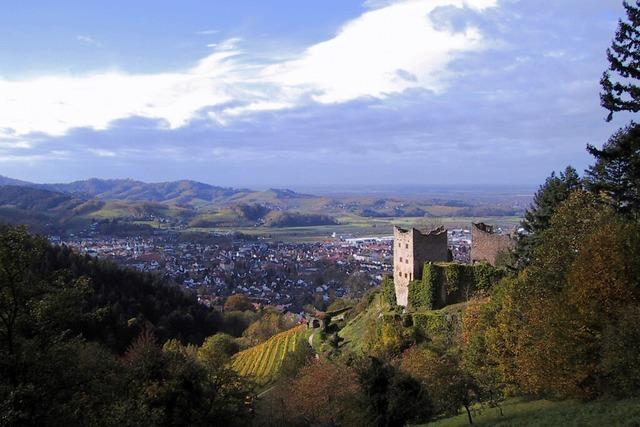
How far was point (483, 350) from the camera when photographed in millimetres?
22141

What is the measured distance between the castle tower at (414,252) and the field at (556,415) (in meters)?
13.1

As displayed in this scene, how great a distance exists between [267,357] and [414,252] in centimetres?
1560

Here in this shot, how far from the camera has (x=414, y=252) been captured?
32.8 m

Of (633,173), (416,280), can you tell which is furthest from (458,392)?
(416,280)

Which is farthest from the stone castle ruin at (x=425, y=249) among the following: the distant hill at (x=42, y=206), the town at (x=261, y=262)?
the distant hill at (x=42, y=206)

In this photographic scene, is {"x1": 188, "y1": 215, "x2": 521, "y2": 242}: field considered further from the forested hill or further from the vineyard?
the vineyard

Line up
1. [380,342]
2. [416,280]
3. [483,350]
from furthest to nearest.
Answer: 1. [416,280]
2. [380,342]
3. [483,350]

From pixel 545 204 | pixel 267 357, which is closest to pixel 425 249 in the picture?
pixel 545 204

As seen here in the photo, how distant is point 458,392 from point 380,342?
39.5 feet

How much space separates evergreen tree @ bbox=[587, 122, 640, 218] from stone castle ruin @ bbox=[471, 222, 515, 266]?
930cm

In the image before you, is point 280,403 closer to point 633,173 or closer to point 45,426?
point 45,426

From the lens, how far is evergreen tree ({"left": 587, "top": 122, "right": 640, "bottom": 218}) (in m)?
17.2

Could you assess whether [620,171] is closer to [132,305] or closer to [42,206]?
[132,305]

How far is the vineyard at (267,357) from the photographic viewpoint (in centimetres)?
3822
